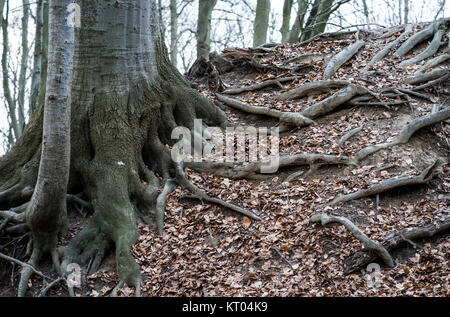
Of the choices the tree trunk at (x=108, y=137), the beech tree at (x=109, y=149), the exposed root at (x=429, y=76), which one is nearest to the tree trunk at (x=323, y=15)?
the exposed root at (x=429, y=76)

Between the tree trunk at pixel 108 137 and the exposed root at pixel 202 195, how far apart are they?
4 cm

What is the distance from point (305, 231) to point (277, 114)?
3.03 m

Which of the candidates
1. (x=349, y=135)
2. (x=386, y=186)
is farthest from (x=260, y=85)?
(x=386, y=186)

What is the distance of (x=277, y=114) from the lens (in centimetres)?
804

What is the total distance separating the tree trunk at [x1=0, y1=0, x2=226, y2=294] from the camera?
19.6 feet

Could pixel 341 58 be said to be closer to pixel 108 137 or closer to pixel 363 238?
pixel 363 238

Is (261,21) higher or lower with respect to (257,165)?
higher

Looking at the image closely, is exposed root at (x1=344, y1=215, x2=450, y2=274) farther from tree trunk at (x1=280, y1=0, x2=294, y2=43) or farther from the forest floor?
tree trunk at (x1=280, y1=0, x2=294, y2=43)

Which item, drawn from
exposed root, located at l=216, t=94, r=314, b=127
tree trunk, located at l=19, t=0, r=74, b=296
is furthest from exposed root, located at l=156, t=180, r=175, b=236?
exposed root, located at l=216, t=94, r=314, b=127

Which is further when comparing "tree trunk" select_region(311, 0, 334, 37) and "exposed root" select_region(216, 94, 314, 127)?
"tree trunk" select_region(311, 0, 334, 37)

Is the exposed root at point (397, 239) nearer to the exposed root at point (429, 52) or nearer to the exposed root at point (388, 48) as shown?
the exposed root at point (388, 48)

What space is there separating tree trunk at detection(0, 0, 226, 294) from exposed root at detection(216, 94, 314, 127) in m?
2.25

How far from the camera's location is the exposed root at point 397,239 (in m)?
4.95

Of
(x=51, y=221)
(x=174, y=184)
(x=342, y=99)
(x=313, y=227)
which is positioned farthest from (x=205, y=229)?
(x=342, y=99)
